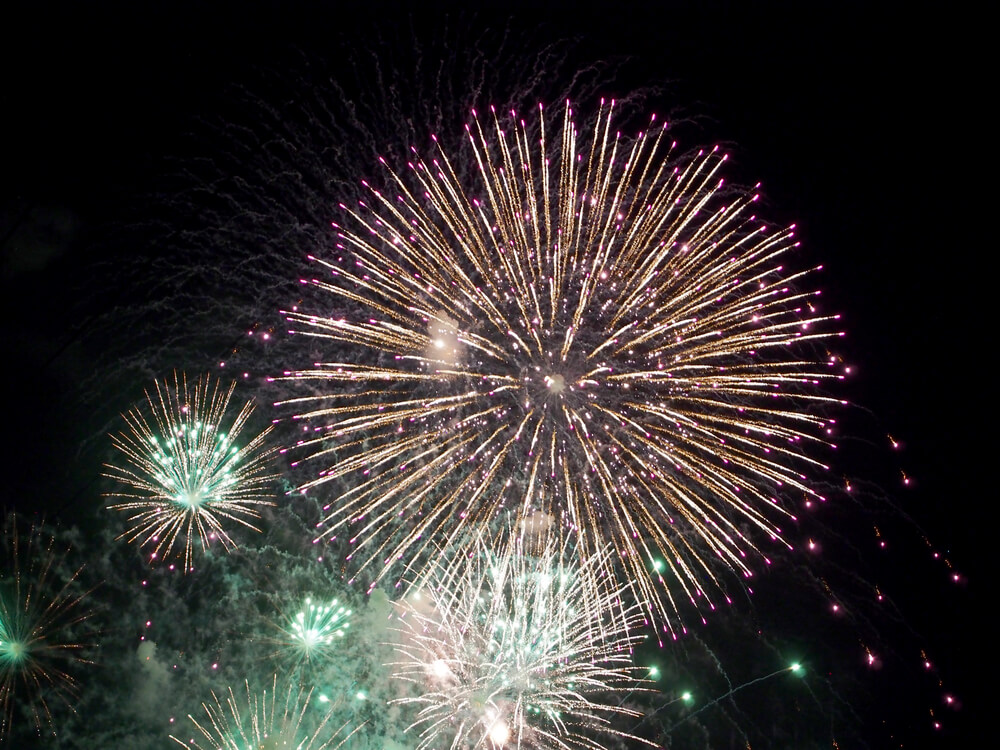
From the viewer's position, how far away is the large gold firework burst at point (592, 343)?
1112cm

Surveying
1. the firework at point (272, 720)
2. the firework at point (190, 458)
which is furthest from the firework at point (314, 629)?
the firework at point (190, 458)

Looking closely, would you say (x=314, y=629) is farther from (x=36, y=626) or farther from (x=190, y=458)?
(x=36, y=626)

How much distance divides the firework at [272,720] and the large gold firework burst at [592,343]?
7.80 m

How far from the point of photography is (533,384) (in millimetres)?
11469

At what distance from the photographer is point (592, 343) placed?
11.3 meters

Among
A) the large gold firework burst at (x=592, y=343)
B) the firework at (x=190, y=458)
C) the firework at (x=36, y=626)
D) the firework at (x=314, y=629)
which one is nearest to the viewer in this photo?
the large gold firework burst at (x=592, y=343)

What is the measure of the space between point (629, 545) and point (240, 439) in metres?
8.85

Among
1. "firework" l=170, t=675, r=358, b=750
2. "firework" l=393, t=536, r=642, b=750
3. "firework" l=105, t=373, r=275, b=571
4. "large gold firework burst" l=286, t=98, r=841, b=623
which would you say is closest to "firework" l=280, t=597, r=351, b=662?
"firework" l=170, t=675, r=358, b=750

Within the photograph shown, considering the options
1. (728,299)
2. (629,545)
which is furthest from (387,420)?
(728,299)

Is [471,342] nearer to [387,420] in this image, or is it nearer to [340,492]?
[387,420]

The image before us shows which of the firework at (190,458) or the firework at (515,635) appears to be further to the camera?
the firework at (190,458)

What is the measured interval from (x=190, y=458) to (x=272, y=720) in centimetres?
759

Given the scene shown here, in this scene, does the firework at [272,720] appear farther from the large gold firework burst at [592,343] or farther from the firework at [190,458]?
the large gold firework burst at [592,343]

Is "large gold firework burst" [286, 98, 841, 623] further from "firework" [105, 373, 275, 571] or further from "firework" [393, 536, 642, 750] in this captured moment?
"firework" [105, 373, 275, 571]
